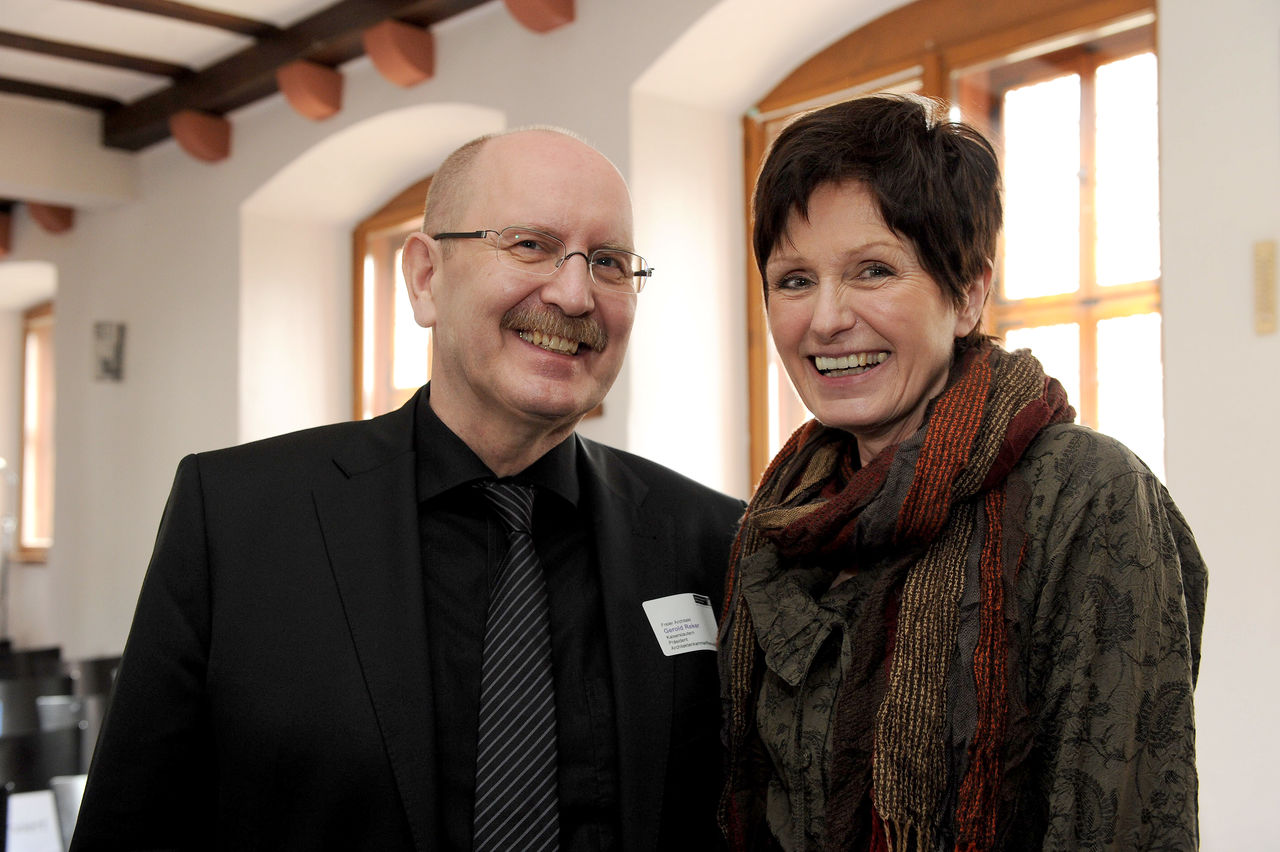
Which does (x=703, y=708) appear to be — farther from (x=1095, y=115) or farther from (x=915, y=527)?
(x=1095, y=115)

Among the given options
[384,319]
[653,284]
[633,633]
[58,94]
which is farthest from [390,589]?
[58,94]

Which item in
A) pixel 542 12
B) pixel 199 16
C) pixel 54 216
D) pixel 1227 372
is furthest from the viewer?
pixel 54 216

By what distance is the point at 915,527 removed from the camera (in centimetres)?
143

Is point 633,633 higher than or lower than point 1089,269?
lower

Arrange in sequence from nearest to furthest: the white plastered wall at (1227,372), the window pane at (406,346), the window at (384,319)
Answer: the white plastered wall at (1227,372)
the window pane at (406,346)
the window at (384,319)

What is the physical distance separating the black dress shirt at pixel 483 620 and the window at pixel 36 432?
949 cm

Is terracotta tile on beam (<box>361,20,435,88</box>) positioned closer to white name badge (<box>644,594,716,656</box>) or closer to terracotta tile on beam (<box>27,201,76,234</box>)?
terracotta tile on beam (<box>27,201,76,234</box>)

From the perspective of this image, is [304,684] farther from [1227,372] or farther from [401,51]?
[401,51]

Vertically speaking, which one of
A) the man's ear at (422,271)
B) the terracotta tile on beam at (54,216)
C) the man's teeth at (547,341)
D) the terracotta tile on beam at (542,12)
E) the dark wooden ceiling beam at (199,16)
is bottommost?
the man's teeth at (547,341)

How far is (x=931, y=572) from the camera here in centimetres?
144

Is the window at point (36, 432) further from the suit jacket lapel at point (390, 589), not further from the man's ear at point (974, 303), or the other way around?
the man's ear at point (974, 303)

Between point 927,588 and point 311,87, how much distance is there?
490 cm

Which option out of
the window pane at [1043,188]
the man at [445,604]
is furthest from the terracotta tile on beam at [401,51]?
the man at [445,604]

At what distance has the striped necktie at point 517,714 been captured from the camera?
1.49 meters
